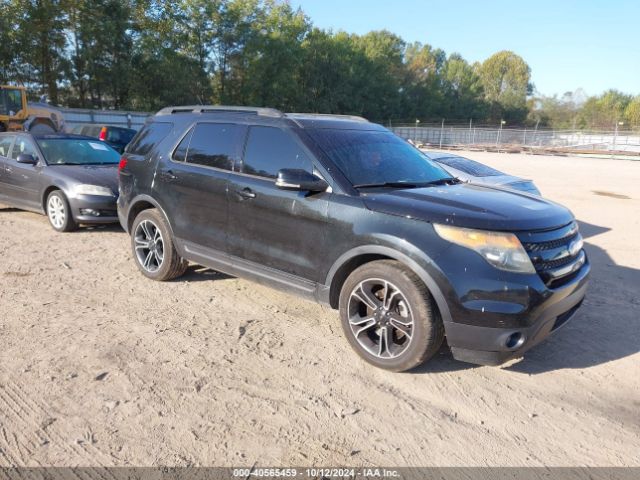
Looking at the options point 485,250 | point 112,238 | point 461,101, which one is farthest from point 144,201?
point 461,101

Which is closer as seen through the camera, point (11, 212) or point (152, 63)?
point (11, 212)

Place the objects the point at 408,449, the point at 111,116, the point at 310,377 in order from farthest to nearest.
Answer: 1. the point at 111,116
2. the point at 310,377
3. the point at 408,449

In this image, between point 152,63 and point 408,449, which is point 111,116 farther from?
point 408,449

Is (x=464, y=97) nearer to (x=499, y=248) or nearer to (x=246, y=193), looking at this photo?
(x=246, y=193)

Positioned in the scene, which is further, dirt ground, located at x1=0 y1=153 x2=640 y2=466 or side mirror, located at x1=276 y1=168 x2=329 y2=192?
side mirror, located at x1=276 y1=168 x2=329 y2=192

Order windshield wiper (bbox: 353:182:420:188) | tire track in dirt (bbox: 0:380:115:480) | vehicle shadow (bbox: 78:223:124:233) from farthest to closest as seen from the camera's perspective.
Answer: vehicle shadow (bbox: 78:223:124:233), windshield wiper (bbox: 353:182:420:188), tire track in dirt (bbox: 0:380:115:480)

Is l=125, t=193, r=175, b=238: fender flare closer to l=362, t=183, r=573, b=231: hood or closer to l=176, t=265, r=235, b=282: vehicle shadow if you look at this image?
l=176, t=265, r=235, b=282: vehicle shadow

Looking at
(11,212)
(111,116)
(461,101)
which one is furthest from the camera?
(461,101)

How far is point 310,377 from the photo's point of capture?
3.48 metres

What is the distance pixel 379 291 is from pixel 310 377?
80cm

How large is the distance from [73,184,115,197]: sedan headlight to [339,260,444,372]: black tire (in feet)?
16.8

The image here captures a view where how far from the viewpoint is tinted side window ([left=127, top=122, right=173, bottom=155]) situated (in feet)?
17.4

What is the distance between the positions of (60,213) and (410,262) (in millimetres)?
6243

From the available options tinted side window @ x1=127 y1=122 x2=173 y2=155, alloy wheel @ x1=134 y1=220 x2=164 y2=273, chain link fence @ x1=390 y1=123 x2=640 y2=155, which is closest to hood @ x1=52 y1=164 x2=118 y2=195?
tinted side window @ x1=127 y1=122 x2=173 y2=155
